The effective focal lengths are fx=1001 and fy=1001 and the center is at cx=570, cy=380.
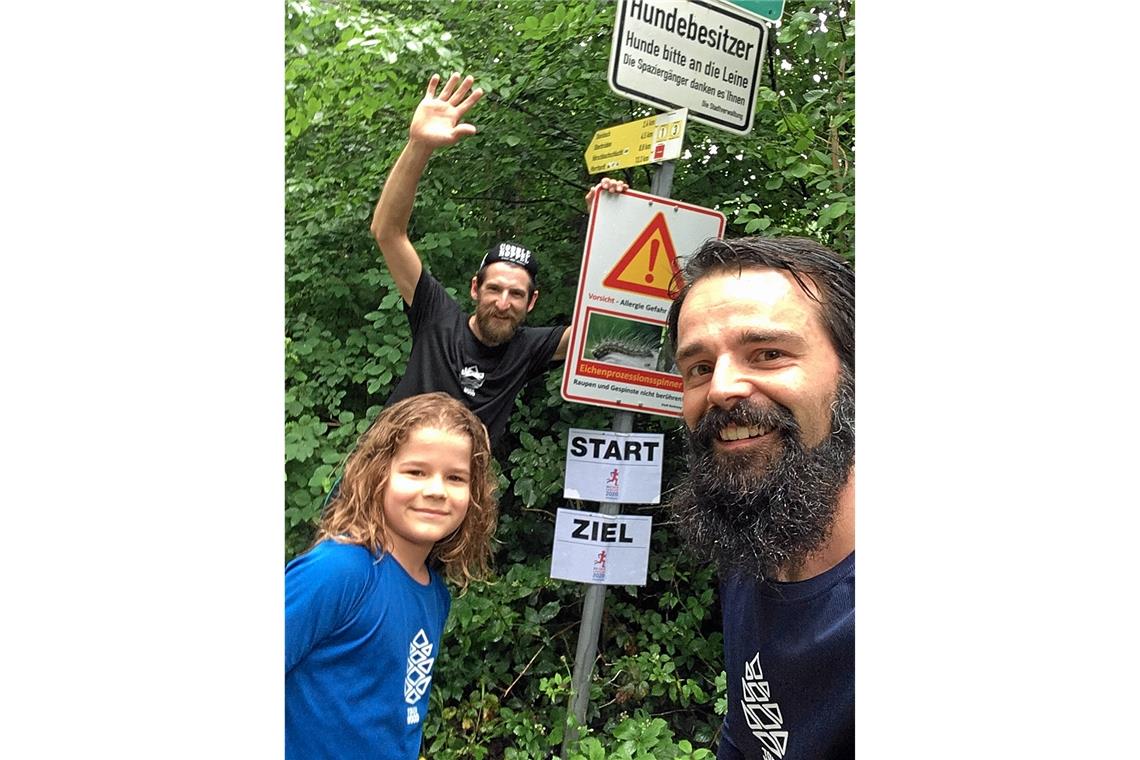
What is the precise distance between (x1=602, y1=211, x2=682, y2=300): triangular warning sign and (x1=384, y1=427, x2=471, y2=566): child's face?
46 centimetres

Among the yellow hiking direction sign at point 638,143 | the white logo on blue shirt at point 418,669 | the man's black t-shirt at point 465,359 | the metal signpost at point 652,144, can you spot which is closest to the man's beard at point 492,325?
the man's black t-shirt at point 465,359

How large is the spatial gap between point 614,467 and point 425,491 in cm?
42

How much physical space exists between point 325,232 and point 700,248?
2.45 ft

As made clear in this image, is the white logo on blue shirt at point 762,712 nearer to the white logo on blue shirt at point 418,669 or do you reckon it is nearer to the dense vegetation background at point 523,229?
Answer: the dense vegetation background at point 523,229

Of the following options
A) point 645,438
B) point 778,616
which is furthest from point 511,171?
point 778,616

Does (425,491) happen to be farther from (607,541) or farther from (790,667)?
(790,667)

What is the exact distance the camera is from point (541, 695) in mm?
2115

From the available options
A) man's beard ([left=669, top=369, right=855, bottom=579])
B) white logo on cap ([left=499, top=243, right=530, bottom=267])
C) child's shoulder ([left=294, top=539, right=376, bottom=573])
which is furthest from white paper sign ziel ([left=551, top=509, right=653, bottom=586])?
white logo on cap ([left=499, top=243, right=530, bottom=267])

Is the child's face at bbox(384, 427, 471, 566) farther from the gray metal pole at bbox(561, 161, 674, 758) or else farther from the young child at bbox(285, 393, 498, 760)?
the gray metal pole at bbox(561, 161, 674, 758)

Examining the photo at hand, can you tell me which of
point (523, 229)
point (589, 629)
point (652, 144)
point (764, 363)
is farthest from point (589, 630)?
point (652, 144)

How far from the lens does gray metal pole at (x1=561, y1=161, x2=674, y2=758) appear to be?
2.08m

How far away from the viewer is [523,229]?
2.08 m

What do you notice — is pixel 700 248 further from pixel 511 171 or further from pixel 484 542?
pixel 484 542

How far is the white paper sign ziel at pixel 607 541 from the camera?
210cm
